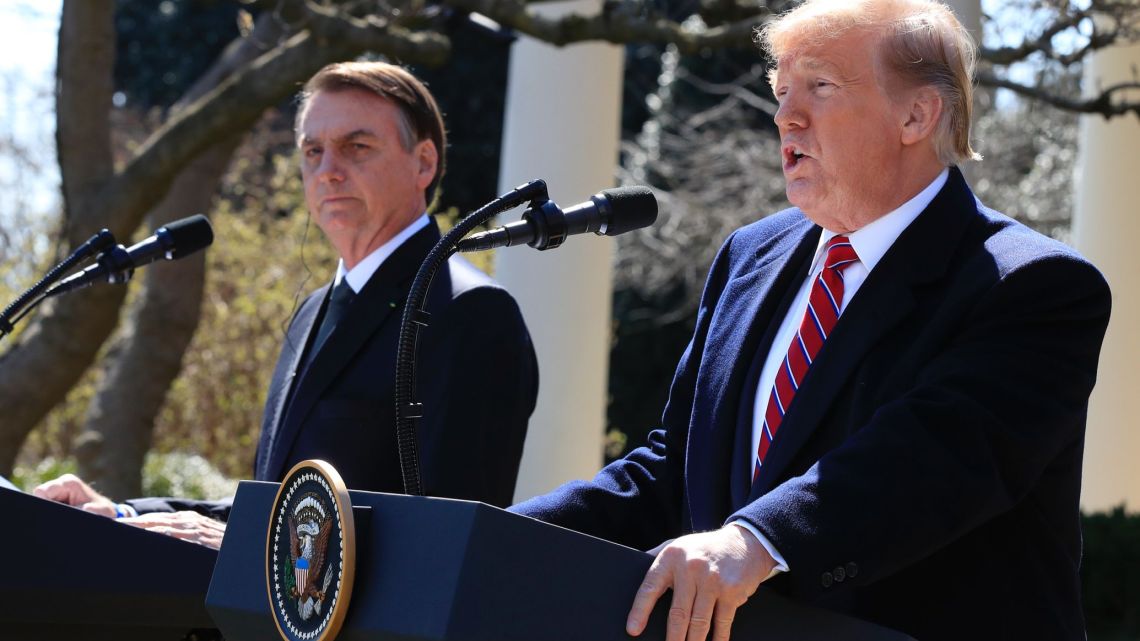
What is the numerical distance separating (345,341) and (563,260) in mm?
4781

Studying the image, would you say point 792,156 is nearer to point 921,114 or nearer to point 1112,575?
point 921,114

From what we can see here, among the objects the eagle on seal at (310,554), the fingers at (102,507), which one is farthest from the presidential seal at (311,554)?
the fingers at (102,507)

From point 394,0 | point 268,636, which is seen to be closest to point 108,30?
point 394,0

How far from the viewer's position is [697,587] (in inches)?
76.8

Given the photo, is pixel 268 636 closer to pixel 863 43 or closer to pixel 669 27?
pixel 863 43

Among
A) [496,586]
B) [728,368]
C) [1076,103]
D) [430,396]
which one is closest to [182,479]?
[1076,103]

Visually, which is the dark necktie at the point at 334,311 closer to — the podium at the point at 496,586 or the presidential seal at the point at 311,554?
the presidential seal at the point at 311,554

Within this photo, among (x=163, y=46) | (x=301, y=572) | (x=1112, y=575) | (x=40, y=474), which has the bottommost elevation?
(x=40, y=474)

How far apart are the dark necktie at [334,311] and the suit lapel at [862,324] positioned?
167 centimetres

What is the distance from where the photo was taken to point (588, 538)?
1.92 meters

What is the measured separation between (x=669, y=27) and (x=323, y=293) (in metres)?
3.36

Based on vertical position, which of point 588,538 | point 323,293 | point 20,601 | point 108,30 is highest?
point 108,30

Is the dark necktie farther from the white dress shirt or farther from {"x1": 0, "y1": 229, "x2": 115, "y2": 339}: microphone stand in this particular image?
the white dress shirt

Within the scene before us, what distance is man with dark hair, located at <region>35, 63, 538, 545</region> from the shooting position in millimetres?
3520
